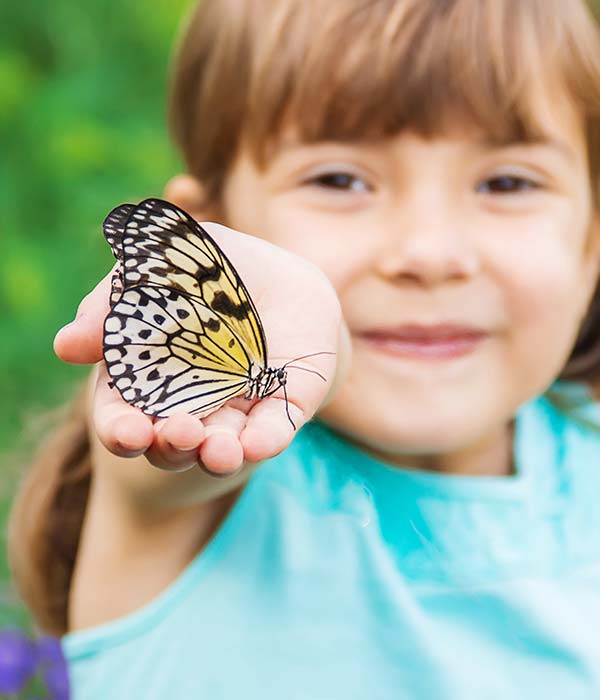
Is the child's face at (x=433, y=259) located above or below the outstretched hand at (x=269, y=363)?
below

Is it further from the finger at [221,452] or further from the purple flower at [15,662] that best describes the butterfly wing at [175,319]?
the purple flower at [15,662]

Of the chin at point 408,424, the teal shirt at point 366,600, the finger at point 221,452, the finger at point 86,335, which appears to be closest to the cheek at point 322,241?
the chin at point 408,424

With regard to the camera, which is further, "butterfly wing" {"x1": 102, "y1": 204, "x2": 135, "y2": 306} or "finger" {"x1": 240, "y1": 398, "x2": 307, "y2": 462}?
"butterfly wing" {"x1": 102, "y1": 204, "x2": 135, "y2": 306}

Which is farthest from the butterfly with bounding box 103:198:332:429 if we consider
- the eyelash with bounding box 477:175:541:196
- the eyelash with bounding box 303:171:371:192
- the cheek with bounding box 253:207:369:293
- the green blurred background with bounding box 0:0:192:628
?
the green blurred background with bounding box 0:0:192:628

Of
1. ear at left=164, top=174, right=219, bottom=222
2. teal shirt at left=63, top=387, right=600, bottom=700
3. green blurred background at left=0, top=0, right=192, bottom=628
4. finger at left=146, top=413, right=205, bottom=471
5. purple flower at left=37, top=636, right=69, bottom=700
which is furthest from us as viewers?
green blurred background at left=0, top=0, right=192, bottom=628

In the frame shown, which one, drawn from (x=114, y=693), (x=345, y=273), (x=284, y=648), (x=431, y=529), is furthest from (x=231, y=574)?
(x=345, y=273)

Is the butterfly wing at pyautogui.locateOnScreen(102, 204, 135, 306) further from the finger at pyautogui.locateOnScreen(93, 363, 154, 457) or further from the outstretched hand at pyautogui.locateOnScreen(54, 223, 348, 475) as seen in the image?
the finger at pyautogui.locateOnScreen(93, 363, 154, 457)

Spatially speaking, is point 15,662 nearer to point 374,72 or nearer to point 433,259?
point 433,259
